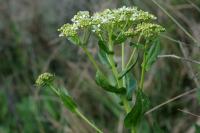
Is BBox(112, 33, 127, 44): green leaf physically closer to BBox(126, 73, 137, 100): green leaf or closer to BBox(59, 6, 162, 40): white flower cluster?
BBox(59, 6, 162, 40): white flower cluster

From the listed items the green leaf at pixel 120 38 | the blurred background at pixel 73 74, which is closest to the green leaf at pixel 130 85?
the green leaf at pixel 120 38

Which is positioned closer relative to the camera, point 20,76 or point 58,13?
point 20,76

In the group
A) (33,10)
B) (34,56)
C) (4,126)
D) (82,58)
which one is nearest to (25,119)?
(4,126)

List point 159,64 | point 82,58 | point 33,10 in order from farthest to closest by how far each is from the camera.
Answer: point 33,10, point 82,58, point 159,64

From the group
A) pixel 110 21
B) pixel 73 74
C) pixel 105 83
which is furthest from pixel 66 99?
pixel 73 74

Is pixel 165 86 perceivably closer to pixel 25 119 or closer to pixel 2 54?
pixel 25 119

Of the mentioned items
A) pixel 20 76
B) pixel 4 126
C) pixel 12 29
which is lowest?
pixel 4 126

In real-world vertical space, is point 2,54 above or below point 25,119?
above
